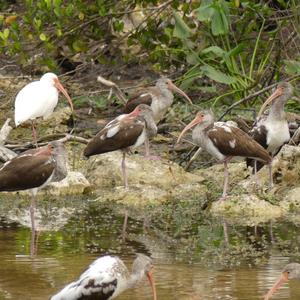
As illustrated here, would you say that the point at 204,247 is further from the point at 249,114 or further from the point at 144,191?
the point at 249,114

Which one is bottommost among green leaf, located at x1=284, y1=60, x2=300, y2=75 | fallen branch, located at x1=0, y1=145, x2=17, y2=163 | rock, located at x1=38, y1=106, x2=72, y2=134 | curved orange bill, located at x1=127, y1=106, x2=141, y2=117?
fallen branch, located at x1=0, y1=145, x2=17, y2=163

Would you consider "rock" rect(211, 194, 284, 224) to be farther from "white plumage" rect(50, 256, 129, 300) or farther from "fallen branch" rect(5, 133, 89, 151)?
"white plumage" rect(50, 256, 129, 300)

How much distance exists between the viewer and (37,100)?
14.8 m

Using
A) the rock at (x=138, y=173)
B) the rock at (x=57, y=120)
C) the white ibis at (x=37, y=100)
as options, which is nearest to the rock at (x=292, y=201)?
the rock at (x=138, y=173)

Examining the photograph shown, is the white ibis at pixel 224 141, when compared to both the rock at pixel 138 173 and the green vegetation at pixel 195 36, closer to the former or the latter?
the rock at pixel 138 173

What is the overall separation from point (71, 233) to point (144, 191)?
1815mm

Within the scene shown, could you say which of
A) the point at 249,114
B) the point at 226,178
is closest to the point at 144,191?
the point at 226,178

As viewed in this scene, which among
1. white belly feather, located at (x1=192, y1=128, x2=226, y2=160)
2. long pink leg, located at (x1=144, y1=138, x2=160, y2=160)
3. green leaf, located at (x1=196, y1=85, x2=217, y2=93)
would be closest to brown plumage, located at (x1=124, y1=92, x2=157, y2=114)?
green leaf, located at (x1=196, y1=85, x2=217, y2=93)

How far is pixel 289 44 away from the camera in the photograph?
15.9 metres

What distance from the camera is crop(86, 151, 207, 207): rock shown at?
1253 cm

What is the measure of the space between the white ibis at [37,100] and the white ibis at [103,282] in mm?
6439

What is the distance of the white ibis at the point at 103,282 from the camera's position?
762 centimetres

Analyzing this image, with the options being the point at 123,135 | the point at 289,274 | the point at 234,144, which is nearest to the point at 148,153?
the point at 123,135

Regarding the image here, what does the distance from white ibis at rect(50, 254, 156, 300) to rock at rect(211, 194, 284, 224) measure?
3514 millimetres
